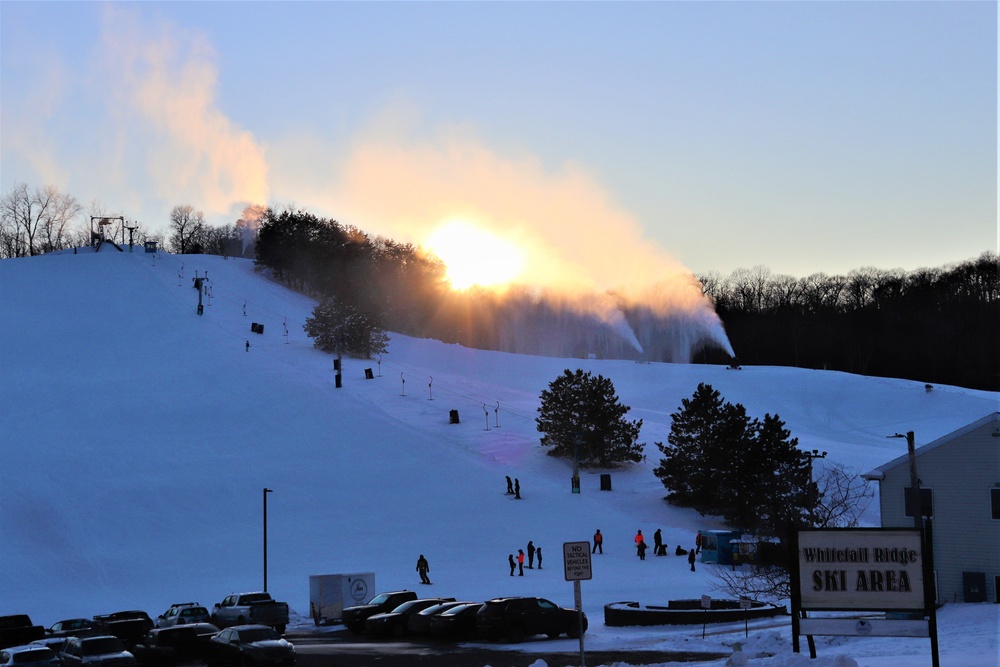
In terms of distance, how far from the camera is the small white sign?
19.0 metres

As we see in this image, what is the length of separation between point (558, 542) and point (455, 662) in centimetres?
2349

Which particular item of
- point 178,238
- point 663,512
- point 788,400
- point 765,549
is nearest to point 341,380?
point 663,512

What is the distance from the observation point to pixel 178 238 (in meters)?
173

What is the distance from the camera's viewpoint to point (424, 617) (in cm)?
3091

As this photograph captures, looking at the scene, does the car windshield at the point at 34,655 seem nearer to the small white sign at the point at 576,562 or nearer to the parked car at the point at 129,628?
the parked car at the point at 129,628

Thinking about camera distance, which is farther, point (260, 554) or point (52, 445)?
point (52, 445)

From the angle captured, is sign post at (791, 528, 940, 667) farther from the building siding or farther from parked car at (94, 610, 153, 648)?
parked car at (94, 610, 153, 648)

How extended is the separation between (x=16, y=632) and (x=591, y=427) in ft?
114

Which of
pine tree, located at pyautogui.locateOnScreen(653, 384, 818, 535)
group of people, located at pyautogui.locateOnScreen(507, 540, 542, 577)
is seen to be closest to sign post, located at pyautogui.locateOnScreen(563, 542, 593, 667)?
group of people, located at pyautogui.locateOnScreen(507, 540, 542, 577)

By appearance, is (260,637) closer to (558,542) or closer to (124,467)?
(558,542)

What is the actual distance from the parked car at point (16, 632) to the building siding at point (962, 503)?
22747 millimetres

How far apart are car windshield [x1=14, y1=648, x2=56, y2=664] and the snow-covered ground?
11178mm

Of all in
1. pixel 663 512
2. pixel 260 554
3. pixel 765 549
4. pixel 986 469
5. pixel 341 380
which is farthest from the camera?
pixel 341 380

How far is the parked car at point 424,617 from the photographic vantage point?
30.7 metres
